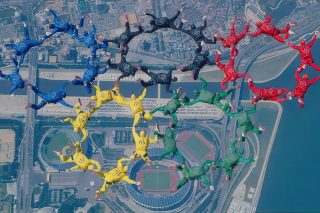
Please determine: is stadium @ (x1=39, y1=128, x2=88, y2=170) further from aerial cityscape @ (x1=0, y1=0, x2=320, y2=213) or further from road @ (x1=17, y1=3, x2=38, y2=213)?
road @ (x1=17, y1=3, x2=38, y2=213)

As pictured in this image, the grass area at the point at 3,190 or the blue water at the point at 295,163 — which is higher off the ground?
the blue water at the point at 295,163

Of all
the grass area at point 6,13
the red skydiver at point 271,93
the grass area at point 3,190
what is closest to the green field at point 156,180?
the grass area at point 3,190

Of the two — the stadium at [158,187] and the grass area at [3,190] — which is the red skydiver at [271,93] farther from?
the grass area at [3,190]

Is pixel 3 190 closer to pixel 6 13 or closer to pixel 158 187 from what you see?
pixel 158 187

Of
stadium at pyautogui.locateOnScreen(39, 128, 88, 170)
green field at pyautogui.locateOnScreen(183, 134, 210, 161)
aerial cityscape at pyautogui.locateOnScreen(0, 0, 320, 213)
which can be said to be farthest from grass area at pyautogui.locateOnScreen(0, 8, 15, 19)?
green field at pyautogui.locateOnScreen(183, 134, 210, 161)

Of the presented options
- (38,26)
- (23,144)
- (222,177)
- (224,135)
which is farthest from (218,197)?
(38,26)

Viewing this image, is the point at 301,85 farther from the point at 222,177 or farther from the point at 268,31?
the point at 222,177

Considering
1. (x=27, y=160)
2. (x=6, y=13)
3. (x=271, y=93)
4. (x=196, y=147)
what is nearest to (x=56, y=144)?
(x=27, y=160)
